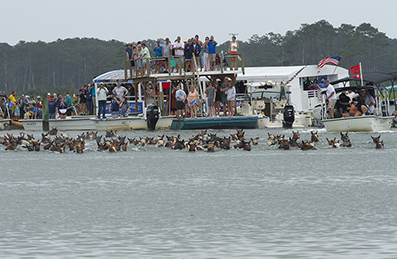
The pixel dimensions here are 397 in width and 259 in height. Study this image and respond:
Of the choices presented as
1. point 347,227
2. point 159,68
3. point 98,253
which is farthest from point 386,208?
point 159,68

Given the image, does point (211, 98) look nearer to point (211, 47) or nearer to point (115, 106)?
point (211, 47)

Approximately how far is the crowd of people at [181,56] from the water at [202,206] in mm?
14733

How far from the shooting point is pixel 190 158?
21.5 metres

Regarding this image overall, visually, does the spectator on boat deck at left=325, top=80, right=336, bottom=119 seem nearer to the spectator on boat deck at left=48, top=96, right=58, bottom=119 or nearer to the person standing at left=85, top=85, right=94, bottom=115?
the person standing at left=85, top=85, right=94, bottom=115

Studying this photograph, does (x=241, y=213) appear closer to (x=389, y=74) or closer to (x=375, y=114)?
(x=375, y=114)

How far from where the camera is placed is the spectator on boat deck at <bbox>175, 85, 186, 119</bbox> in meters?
35.2

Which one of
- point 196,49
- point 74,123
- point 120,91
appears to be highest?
point 196,49

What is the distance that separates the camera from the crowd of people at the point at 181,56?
35875 millimetres

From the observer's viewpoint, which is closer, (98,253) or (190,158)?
(98,253)

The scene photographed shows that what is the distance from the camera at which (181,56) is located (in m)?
36.5

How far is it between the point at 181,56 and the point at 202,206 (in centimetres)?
2443

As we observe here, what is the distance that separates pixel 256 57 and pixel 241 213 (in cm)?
16623

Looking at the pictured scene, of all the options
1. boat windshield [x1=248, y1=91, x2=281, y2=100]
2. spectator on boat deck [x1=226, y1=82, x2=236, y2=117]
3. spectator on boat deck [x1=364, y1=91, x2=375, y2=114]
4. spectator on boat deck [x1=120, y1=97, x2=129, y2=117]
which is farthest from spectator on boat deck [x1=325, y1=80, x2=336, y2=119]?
spectator on boat deck [x1=120, y1=97, x2=129, y2=117]

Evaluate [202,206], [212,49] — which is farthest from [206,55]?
[202,206]
